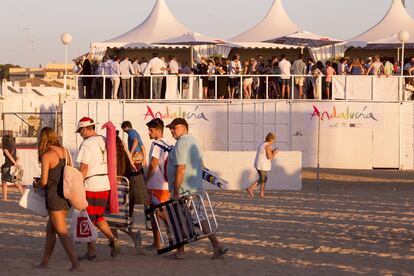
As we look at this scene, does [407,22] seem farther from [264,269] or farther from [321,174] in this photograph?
[264,269]

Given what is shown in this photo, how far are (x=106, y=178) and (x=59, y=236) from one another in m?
0.99

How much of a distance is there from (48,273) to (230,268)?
2.06 m

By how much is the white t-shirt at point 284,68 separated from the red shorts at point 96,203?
61.7 ft

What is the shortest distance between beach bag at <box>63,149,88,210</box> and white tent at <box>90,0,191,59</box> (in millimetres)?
22458

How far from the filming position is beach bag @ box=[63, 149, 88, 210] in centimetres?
1052

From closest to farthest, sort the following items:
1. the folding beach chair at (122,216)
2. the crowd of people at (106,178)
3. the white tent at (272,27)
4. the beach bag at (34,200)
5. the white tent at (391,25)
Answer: the crowd of people at (106,178), the beach bag at (34,200), the folding beach chair at (122,216), the white tent at (391,25), the white tent at (272,27)

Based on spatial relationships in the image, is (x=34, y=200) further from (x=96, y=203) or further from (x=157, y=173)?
(x=157, y=173)

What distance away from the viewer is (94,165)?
36.9 feet

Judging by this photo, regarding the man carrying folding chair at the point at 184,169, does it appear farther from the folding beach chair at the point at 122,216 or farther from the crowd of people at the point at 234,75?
the crowd of people at the point at 234,75

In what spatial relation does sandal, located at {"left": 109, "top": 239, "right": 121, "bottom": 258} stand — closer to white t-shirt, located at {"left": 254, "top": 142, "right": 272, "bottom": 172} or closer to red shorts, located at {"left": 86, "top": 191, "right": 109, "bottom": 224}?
red shorts, located at {"left": 86, "top": 191, "right": 109, "bottom": 224}

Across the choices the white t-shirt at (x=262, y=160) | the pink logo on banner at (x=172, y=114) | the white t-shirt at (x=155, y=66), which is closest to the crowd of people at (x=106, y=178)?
the white t-shirt at (x=262, y=160)

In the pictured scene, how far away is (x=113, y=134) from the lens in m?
11.4

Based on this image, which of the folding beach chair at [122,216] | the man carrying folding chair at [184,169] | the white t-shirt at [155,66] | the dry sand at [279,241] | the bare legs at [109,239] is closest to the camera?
the dry sand at [279,241]

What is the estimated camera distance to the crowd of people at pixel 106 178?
34.8 feet
